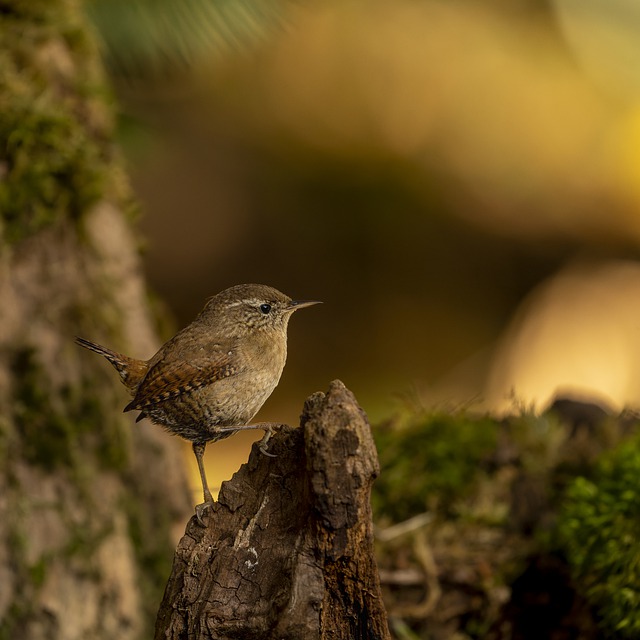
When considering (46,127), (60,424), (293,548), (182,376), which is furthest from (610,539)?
(46,127)

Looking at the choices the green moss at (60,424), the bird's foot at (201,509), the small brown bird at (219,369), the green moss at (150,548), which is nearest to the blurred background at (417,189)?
the green moss at (150,548)

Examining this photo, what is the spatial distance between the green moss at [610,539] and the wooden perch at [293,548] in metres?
1.19

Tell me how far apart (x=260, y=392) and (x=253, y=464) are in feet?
0.63

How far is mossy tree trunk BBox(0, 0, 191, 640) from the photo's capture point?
3238 mm

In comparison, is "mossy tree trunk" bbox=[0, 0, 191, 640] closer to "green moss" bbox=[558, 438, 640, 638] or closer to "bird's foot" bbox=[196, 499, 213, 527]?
"bird's foot" bbox=[196, 499, 213, 527]

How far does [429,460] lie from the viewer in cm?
400

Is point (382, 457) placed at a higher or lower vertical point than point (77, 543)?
higher

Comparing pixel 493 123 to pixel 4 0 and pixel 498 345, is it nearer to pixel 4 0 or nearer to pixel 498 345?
pixel 498 345

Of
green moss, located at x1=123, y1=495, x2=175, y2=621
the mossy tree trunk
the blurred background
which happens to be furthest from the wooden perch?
the blurred background

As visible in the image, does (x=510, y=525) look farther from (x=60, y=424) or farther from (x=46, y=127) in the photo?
(x=46, y=127)

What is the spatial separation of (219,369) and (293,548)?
0.53 meters

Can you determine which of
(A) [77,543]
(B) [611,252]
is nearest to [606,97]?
(B) [611,252]

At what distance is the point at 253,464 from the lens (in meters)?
2.33

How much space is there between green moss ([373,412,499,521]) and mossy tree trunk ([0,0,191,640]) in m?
0.93
